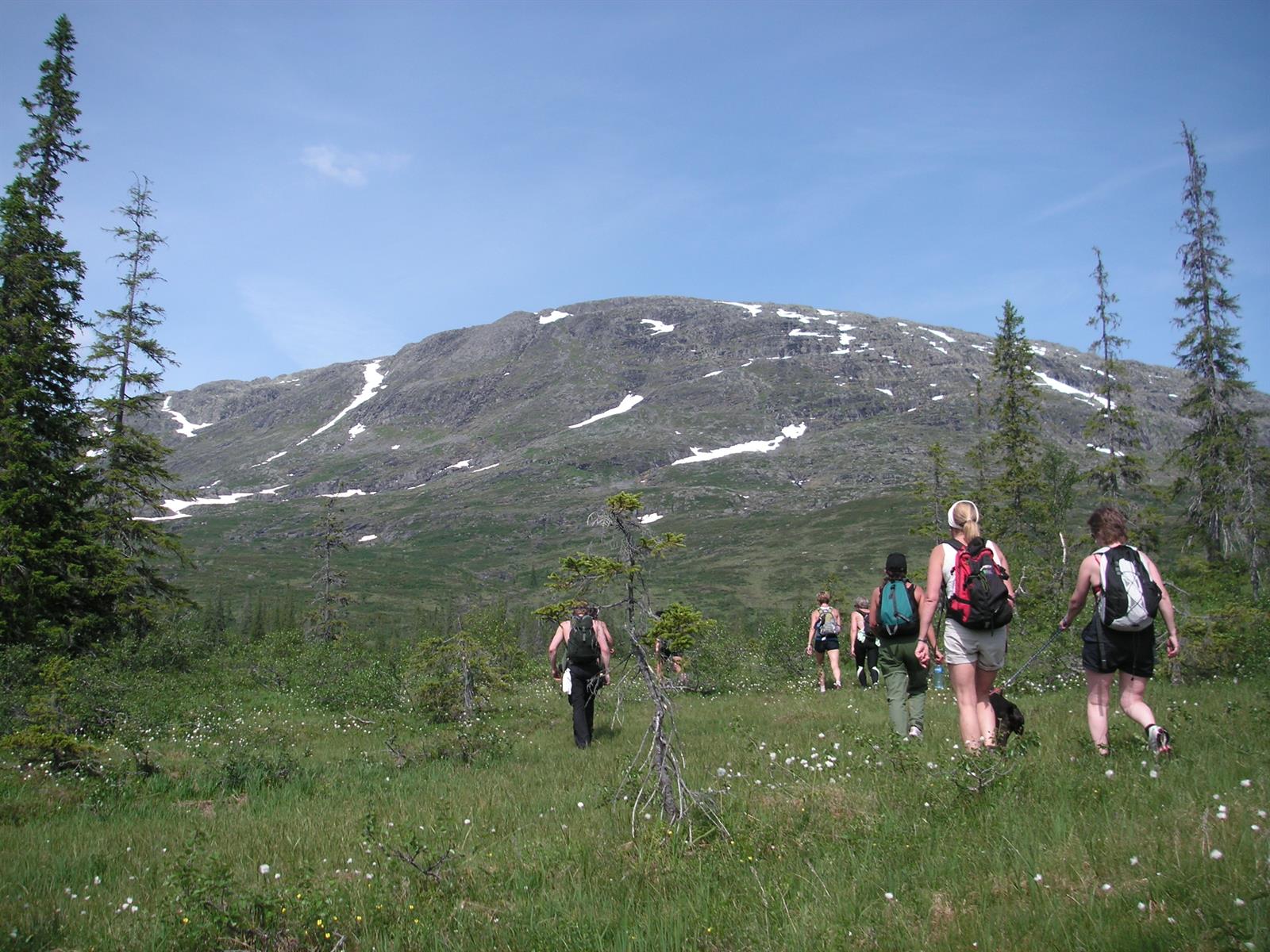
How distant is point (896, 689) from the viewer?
846cm

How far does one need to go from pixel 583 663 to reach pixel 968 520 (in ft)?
19.8

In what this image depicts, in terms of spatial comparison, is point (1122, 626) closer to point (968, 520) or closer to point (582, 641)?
point (968, 520)

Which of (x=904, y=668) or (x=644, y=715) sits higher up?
(x=904, y=668)

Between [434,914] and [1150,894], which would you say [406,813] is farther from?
[1150,894]

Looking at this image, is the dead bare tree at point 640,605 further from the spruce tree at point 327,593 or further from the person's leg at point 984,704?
the spruce tree at point 327,593

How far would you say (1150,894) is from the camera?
3441 millimetres

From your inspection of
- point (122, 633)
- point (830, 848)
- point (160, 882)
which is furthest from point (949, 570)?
point (122, 633)

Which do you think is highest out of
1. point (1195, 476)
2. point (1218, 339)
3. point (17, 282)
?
point (1218, 339)

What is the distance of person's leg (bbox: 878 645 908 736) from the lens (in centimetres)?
847

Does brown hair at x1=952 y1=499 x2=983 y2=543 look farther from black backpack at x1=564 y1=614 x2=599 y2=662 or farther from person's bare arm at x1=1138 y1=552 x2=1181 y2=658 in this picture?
black backpack at x1=564 y1=614 x2=599 y2=662

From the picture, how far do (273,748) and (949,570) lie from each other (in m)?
9.43

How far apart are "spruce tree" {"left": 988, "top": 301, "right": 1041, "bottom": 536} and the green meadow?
22.9 metres

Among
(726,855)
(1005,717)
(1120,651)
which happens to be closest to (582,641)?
(1005,717)

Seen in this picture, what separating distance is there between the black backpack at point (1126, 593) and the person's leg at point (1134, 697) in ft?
1.57
